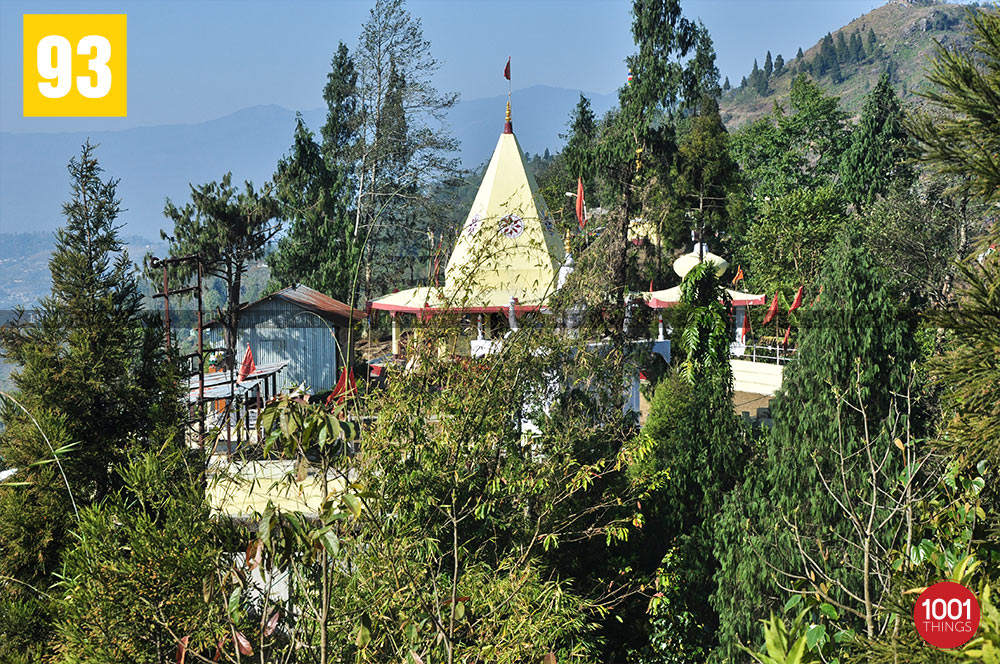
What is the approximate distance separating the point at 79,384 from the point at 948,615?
240 inches

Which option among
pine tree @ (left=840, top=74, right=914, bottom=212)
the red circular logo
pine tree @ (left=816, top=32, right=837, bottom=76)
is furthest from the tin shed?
pine tree @ (left=816, top=32, right=837, bottom=76)

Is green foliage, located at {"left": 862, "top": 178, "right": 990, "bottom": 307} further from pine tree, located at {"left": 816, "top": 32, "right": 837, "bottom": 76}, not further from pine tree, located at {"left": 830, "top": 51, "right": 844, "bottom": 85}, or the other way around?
pine tree, located at {"left": 816, "top": 32, "right": 837, "bottom": 76}

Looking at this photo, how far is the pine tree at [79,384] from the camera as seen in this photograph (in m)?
6.04

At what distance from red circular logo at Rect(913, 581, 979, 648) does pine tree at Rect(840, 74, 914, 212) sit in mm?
34499

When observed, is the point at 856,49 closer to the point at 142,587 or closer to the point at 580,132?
the point at 580,132

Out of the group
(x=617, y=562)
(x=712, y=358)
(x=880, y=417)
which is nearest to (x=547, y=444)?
(x=617, y=562)

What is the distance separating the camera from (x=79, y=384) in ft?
21.6

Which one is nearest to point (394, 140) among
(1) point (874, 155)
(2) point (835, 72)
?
(1) point (874, 155)

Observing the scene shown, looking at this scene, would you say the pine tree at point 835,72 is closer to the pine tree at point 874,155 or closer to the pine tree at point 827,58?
the pine tree at point 827,58

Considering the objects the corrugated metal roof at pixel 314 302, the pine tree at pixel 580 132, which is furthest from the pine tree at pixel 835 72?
the corrugated metal roof at pixel 314 302

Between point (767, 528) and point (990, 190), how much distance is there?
15.4ft

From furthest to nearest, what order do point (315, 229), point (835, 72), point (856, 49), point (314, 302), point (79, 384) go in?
1. point (856, 49)
2. point (835, 72)
3. point (315, 229)
4. point (314, 302)
5. point (79, 384)

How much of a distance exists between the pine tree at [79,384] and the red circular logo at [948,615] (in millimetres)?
4974

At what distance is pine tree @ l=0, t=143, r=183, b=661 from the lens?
6039mm
